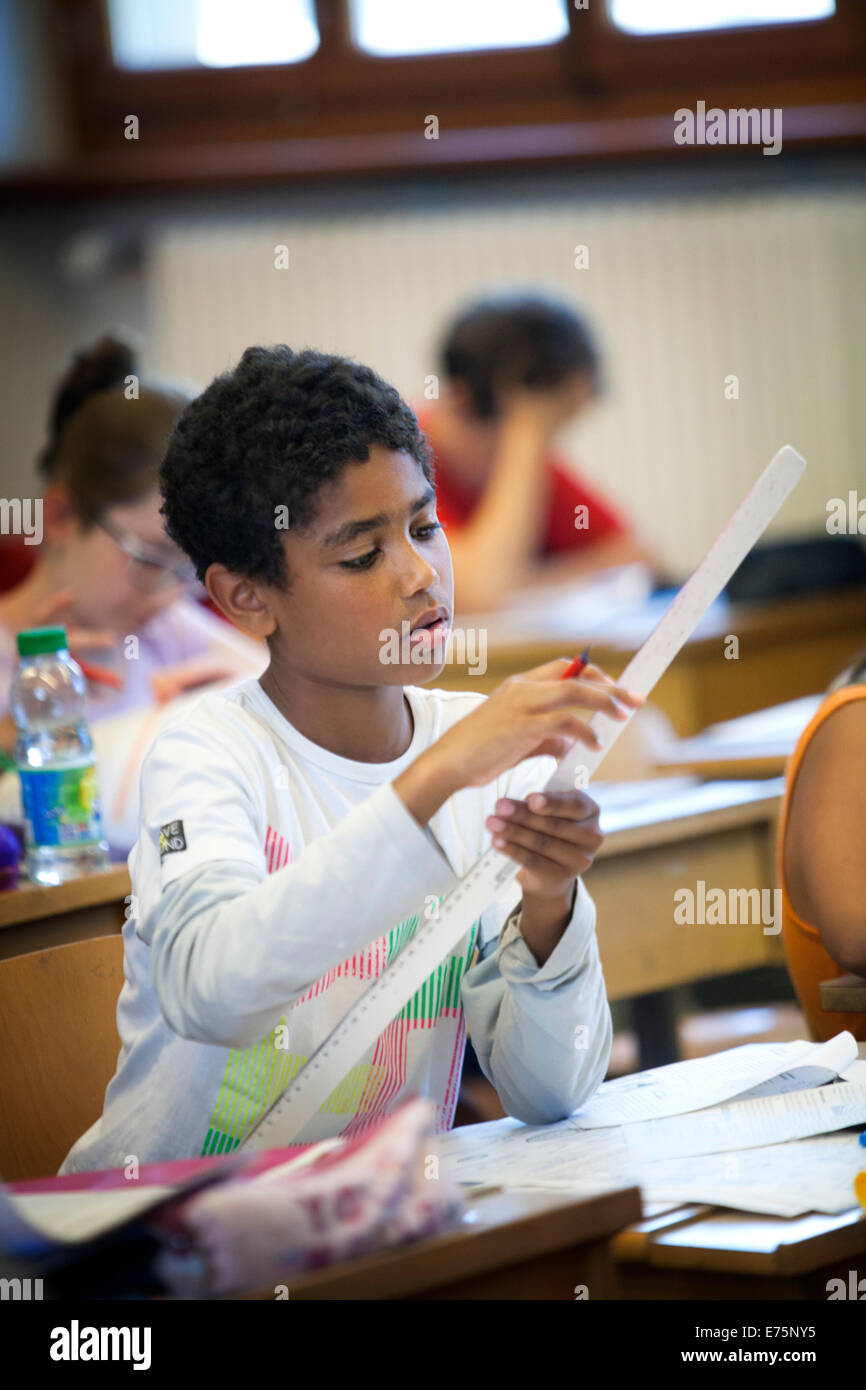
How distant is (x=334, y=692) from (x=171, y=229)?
14.0 feet

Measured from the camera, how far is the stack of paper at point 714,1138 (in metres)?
0.93

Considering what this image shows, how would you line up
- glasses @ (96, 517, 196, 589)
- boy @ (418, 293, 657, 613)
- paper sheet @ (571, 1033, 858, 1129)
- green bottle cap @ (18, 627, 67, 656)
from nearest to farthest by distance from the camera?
paper sheet @ (571, 1033, 858, 1129)
green bottle cap @ (18, 627, 67, 656)
glasses @ (96, 517, 196, 589)
boy @ (418, 293, 657, 613)

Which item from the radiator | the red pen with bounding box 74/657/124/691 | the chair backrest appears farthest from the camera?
the radiator

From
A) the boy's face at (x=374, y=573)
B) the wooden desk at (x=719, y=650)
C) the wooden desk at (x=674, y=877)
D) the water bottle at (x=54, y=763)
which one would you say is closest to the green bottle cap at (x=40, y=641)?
the water bottle at (x=54, y=763)

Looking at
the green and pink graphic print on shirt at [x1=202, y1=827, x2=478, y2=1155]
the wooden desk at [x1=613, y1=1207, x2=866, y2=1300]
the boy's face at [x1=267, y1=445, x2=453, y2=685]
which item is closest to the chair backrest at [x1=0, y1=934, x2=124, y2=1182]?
the green and pink graphic print on shirt at [x1=202, y1=827, x2=478, y2=1155]

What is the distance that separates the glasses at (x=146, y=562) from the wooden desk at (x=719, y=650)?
1057 millimetres

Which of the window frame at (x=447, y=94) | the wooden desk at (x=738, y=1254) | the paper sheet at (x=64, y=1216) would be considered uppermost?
the window frame at (x=447, y=94)

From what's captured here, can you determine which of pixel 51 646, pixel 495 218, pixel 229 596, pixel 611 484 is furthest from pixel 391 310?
pixel 229 596

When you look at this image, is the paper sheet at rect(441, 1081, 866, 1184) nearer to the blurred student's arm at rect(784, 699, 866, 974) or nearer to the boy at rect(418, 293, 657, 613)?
the blurred student's arm at rect(784, 699, 866, 974)

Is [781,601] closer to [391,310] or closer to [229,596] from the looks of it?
[391,310]

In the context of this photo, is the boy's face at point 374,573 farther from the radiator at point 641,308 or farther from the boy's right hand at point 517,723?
the radiator at point 641,308

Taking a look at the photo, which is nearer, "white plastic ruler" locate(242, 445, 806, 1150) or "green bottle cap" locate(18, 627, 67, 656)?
"white plastic ruler" locate(242, 445, 806, 1150)

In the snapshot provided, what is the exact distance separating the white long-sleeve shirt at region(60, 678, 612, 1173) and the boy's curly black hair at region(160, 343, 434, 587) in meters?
0.13

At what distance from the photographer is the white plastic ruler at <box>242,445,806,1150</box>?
39.3 inches
